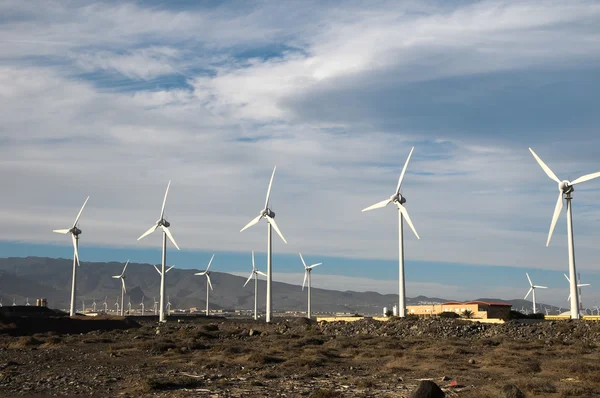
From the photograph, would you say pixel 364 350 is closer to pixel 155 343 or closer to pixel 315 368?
pixel 315 368

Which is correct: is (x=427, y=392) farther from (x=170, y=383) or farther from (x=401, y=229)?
(x=401, y=229)

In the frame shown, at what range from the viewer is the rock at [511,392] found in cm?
2708

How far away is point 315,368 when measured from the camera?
4147 centimetres

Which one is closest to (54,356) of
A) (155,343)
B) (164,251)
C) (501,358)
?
(155,343)

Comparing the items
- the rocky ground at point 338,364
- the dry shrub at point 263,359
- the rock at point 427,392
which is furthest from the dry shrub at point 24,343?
the rock at point 427,392

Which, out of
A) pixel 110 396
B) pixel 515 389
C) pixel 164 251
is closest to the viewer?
pixel 515 389

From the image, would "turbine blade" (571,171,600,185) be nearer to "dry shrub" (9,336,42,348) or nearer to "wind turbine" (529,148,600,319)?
"wind turbine" (529,148,600,319)

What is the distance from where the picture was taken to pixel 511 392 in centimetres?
2727

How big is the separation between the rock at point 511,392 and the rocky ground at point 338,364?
0.05 metres

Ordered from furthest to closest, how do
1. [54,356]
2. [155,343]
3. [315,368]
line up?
[155,343] < [54,356] < [315,368]

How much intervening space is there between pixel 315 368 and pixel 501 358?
39.1ft

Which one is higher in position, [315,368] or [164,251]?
[164,251]

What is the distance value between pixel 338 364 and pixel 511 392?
1818 cm

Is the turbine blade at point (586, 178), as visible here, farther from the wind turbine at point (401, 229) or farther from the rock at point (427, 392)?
the rock at point (427, 392)
